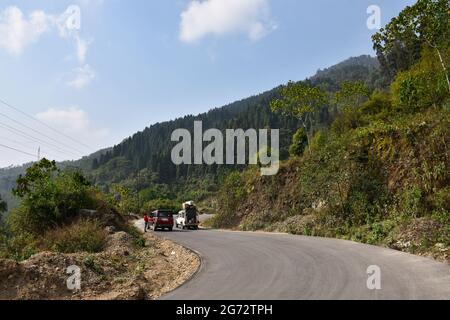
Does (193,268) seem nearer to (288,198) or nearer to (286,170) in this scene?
(288,198)

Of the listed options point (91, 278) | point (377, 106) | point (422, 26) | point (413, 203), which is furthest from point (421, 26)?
point (91, 278)

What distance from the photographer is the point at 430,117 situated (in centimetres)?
2500

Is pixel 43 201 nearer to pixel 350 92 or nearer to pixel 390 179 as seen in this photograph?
pixel 390 179

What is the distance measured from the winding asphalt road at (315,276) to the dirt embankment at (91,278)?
40.1 inches

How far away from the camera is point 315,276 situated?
1164 centimetres

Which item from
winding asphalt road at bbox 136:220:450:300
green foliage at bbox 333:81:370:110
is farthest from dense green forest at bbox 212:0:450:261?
green foliage at bbox 333:81:370:110

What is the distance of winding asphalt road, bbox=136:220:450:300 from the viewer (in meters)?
9.53

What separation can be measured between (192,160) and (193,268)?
163167 millimetres

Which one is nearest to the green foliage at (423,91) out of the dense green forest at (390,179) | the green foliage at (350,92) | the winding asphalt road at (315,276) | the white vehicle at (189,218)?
the dense green forest at (390,179)

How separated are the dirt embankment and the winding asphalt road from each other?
3.34ft

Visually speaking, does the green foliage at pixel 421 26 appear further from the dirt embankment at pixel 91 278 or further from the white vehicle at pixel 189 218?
the white vehicle at pixel 189 218

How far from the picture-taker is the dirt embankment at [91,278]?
1130cm

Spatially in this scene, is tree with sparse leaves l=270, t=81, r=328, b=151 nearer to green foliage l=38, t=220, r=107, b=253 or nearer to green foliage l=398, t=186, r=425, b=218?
green foliage l=398, t=186, r=425, b=218
